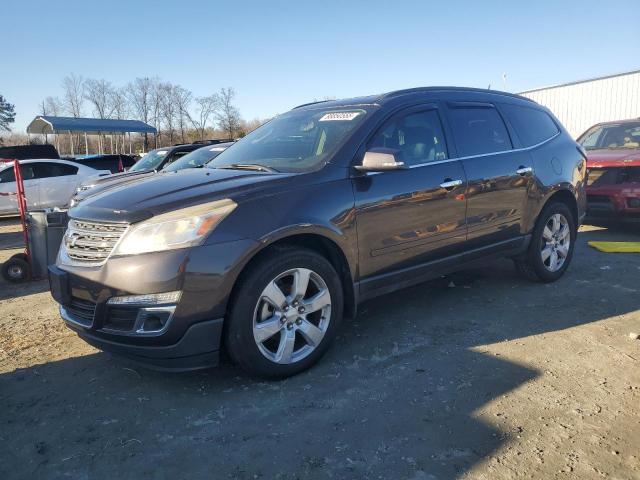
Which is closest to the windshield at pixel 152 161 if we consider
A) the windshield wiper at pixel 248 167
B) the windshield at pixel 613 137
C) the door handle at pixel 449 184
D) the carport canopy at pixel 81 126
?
the windshield wiper at pixel 248 167

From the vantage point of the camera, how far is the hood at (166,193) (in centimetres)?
300

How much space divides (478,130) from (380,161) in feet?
5.06

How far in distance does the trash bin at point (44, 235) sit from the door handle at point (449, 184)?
4036 millimetres

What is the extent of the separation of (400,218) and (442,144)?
88 cm

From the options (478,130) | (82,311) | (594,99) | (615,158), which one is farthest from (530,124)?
(594,99)

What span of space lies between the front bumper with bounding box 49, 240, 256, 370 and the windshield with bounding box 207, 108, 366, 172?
993 millimetres

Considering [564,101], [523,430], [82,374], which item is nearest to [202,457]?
[82,374]

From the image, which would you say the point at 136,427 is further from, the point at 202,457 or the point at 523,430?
the point at 523,430

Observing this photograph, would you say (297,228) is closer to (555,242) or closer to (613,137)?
(555,242)

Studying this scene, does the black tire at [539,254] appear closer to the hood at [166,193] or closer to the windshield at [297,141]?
the windshield at [297,141]

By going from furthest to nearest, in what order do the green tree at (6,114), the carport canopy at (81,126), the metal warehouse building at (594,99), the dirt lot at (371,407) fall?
the green tree at (6,114) → the carport canopy at (81,126) → the metal warehouse building at (594,99) → the dirt lot at (371,407)

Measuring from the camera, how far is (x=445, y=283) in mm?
5328

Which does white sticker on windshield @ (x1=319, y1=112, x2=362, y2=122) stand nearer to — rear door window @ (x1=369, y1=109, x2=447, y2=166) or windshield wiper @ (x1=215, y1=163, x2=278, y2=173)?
rear door window @ (x1=369, y1=109, x2=447, y2=166)

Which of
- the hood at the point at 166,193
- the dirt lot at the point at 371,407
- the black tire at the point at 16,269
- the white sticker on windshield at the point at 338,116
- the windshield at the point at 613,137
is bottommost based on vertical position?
the dirt lot at the point at 371,407
